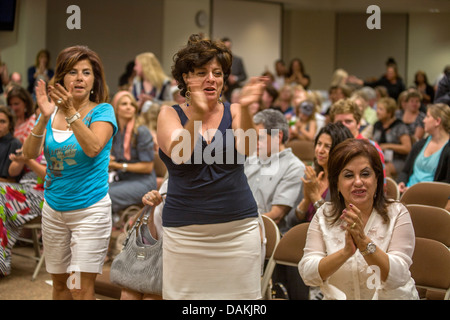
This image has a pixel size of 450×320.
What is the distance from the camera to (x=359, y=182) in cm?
214

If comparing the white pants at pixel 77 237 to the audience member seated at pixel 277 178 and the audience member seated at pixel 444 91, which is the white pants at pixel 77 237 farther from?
the audience member seated at pixel 444 91

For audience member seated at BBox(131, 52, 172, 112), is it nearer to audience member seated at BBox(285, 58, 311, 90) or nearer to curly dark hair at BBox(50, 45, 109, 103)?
curly dark hair at BBox(50, 45, 109, 103)

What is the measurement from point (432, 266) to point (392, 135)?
3.65 meters

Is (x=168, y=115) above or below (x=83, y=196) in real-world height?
above

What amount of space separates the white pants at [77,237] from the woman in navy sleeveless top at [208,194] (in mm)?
642

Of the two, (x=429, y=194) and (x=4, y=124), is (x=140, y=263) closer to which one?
(x=429, y=194)

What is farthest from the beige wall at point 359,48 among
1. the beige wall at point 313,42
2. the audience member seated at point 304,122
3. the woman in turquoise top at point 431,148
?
the woman in turquoise top at point 431,148

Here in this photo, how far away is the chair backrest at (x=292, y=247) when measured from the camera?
9.27ft

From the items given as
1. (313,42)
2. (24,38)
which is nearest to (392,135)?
(24,38)
